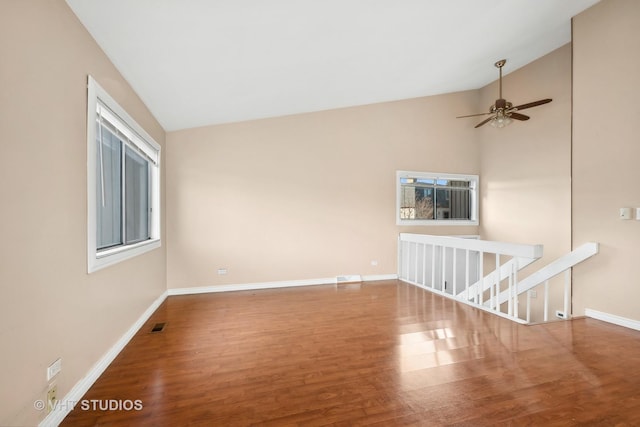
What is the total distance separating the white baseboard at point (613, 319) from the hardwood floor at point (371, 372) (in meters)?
0.11

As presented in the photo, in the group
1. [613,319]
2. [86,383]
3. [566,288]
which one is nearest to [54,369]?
[86,383]

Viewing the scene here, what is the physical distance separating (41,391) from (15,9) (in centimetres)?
185

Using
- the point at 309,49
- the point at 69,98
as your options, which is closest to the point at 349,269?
the point at 309,49

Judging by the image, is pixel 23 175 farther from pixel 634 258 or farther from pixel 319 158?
pixel 634 258

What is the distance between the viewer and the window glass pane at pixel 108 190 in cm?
212

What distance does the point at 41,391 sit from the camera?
1354 millimetres

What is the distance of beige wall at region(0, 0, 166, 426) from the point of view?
117cm

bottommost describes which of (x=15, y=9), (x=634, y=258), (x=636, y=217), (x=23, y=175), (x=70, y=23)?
(x=634, y=258)

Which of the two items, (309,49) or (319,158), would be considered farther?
(319,158)

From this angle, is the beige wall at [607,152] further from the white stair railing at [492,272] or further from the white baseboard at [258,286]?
the white baseboard at [258,286]

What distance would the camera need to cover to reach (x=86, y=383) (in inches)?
68.7

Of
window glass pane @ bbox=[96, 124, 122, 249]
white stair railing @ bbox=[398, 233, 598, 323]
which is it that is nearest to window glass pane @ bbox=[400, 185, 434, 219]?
white stair railing @ bbox=[398, 233, 598, 323]

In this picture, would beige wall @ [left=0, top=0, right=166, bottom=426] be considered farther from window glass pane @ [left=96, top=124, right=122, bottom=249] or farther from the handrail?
the handrail

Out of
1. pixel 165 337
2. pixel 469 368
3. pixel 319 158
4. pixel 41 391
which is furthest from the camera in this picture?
pixel 319 158
